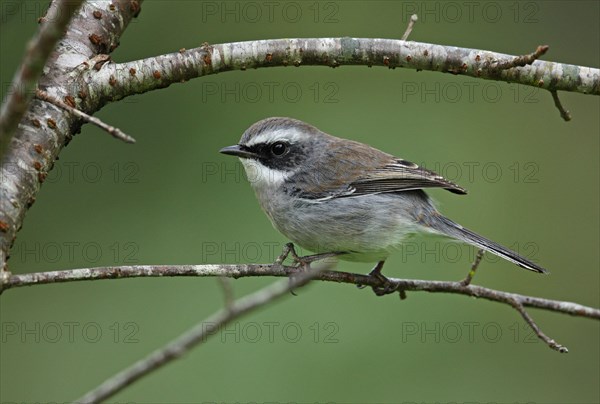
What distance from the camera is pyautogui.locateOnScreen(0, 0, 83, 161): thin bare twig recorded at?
1747 mm

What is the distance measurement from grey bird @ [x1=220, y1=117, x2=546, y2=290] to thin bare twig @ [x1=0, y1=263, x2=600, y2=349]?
405 millimetres

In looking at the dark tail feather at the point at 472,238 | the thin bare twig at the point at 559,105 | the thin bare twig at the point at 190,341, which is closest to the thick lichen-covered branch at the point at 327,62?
the thin bare twig at the point at 559,105

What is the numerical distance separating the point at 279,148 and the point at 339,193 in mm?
520

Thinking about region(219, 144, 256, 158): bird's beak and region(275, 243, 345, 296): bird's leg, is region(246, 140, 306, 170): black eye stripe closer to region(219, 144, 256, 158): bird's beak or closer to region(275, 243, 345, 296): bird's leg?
region(219, 144, 256, 158): bird's beak

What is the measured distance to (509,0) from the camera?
8422 millimetres

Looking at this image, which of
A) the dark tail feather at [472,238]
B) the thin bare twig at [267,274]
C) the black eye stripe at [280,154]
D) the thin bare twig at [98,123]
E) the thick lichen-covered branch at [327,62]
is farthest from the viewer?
the black eye stripe at [280,154]

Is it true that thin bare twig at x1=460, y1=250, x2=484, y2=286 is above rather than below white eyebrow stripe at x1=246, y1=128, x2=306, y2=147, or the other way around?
below

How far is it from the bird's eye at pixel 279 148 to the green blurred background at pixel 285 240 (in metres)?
1.16

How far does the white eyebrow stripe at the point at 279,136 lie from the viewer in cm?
495

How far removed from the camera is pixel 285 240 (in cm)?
611

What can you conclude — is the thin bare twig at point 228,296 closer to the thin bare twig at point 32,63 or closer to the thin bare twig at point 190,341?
the thin bare twig at point 190,341

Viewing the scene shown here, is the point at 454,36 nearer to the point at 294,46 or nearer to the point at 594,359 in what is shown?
the point at 594,359

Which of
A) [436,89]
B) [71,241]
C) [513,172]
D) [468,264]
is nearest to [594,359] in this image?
[468,264]

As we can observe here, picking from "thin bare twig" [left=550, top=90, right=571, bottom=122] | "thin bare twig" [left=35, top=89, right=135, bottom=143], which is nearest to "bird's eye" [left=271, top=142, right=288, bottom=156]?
"thin bare twig" [left=550, top=90, right=571, bottom=122]
